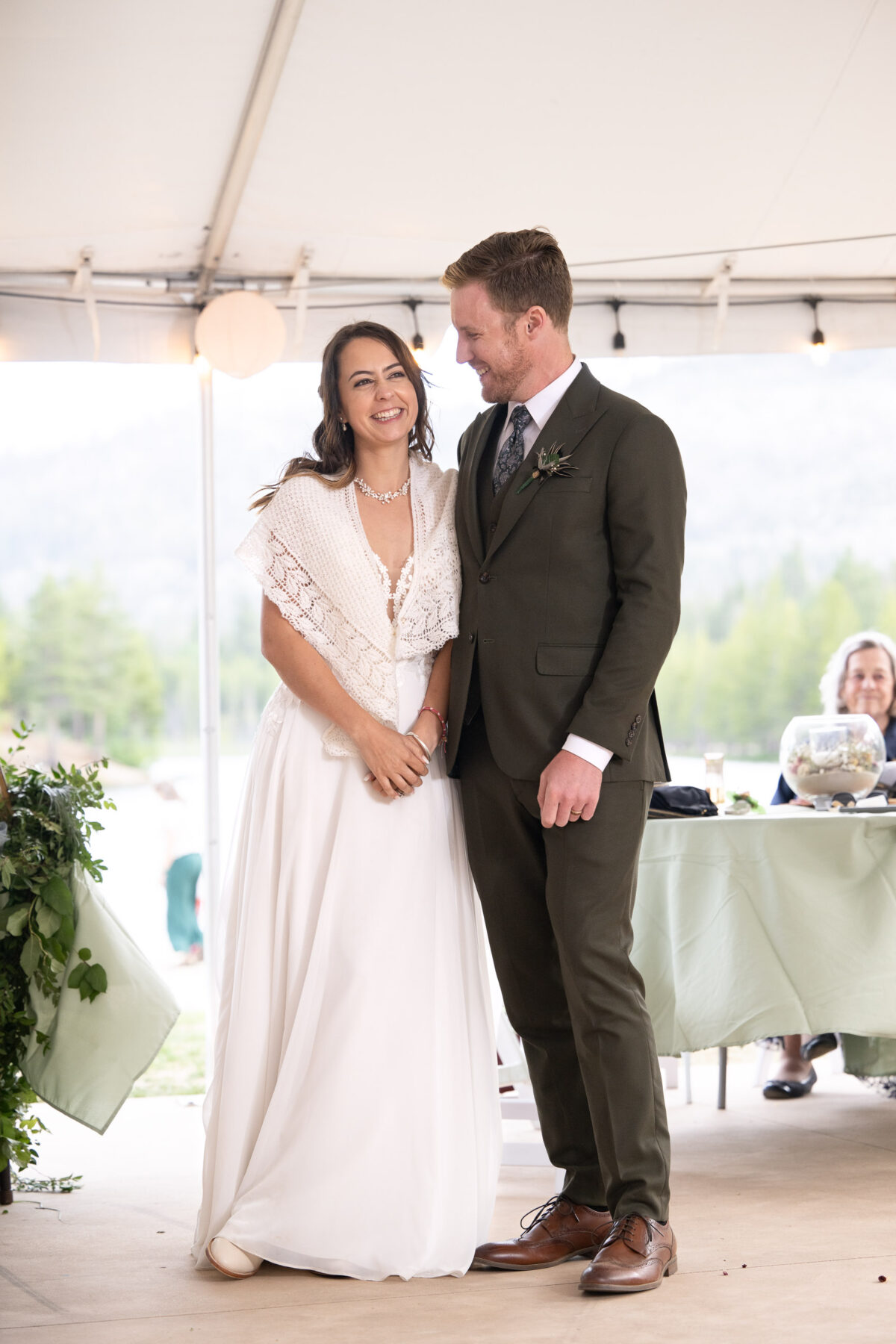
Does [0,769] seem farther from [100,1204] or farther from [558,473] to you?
[558,473]

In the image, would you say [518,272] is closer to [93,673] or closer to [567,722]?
[567,722]

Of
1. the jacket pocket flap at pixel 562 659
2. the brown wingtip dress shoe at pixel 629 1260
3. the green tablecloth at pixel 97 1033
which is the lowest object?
the brown wingtip dress shoe at pixel 629 1260

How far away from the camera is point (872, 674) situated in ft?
12.8

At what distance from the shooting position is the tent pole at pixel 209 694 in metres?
4.15

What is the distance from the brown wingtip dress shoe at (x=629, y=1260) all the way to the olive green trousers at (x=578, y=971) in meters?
0.02

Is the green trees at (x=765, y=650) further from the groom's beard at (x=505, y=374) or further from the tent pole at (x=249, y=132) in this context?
the groom's beard at (x=505, y=374)

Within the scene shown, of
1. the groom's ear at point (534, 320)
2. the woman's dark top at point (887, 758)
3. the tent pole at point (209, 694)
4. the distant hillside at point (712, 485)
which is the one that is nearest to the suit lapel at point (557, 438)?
the groom's ear at point (534, 320)

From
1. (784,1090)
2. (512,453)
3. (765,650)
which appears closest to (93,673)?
(765,650)

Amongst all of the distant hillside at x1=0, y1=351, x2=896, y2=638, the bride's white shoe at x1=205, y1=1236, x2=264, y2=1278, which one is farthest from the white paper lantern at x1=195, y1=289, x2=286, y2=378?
the bride's white shoe at x1=205, y1=1236, x2=264, y2=1278

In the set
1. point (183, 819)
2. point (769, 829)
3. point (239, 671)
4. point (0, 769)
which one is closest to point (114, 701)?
point (183, 819)

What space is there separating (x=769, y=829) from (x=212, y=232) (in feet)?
7.64

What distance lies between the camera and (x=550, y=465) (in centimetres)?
217

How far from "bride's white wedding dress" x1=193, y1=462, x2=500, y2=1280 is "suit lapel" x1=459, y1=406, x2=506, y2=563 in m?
0.09

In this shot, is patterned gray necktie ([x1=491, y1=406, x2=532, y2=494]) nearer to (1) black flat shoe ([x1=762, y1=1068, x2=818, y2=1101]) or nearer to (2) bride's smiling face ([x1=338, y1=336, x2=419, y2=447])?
(2) bride's smiling face ([x1=338, y1=336, x2=419, y2=447])
